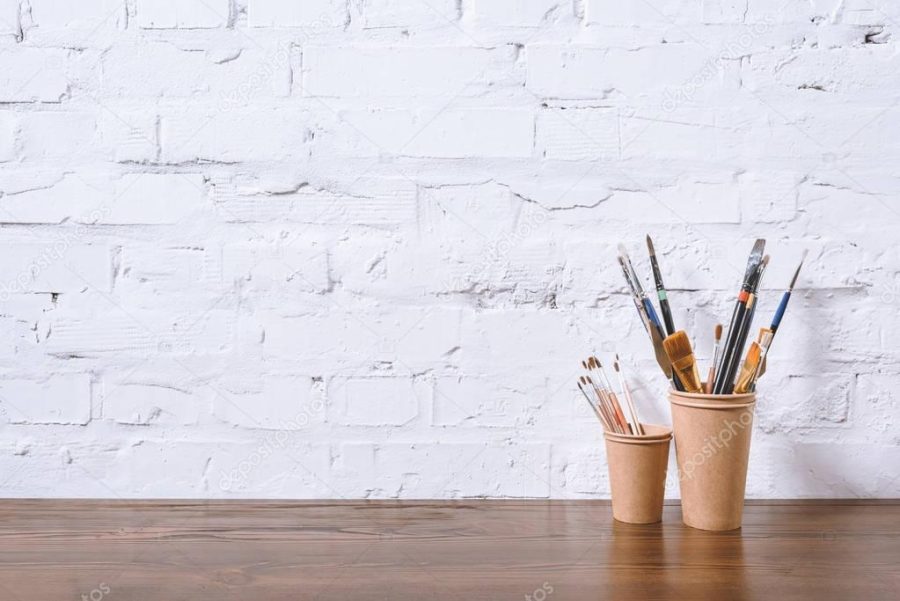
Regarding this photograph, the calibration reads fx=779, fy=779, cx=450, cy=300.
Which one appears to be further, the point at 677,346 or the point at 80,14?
the point at 80,14

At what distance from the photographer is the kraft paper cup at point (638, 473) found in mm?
849

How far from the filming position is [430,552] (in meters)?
0.78

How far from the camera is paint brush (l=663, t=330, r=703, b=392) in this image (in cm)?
84

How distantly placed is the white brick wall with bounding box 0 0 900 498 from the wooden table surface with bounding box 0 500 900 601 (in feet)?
0.21

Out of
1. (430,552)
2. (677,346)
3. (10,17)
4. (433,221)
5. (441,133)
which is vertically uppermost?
(10,17)

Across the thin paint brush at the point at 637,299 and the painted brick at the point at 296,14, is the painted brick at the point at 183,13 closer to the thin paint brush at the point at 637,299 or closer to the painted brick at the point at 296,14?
the painted brick at the point at 296,14

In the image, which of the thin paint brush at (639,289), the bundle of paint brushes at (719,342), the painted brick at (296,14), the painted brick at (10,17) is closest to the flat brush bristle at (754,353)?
the bundle of paint brushes at (719,342)

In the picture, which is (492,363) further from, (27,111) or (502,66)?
(27,111)

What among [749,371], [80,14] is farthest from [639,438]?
[80,14]

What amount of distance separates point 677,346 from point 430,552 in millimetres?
340

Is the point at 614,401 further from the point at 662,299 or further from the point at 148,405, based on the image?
the point at 148,405

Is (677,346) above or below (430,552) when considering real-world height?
above

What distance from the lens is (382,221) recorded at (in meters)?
0.96

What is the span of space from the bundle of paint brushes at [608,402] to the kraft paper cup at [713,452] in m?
0.05
